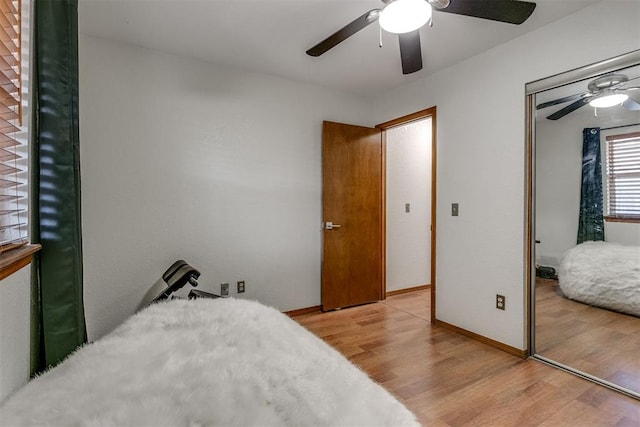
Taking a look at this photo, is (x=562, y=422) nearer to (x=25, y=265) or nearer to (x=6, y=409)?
(x=6, y=409)

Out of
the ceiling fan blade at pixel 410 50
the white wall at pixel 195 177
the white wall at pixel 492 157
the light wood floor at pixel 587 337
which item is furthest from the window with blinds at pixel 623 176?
the white wall at pixel 195 177

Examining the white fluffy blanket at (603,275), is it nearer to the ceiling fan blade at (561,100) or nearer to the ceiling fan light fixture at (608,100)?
the ceiling fan light fixture at (608,100)

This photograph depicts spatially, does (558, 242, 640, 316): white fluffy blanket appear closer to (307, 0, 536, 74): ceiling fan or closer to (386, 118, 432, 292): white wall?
(307, 0, 536, 74): ceiling fan

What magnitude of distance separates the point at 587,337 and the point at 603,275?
1.73ft

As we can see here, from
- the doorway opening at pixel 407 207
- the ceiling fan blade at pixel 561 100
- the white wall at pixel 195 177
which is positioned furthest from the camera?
the doorway opening at pixel 407 207

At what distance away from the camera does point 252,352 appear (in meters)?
0.93

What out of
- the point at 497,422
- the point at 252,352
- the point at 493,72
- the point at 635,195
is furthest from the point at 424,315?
the point at 252,352

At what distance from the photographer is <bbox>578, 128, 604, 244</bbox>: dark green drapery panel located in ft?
7.26

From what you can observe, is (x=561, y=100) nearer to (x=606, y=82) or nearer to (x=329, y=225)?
(x=606, y=82)

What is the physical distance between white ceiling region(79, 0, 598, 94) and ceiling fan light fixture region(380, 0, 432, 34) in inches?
17.2

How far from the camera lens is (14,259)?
0.86m

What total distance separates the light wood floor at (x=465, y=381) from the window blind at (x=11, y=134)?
202cm

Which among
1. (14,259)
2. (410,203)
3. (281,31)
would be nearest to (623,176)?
(410,203)

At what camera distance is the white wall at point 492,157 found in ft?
7.13
